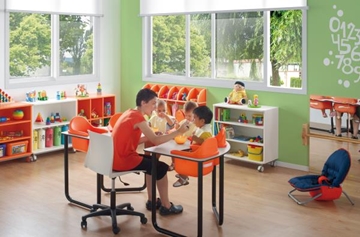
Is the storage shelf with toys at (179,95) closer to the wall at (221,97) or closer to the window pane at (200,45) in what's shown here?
the wall at (221,97)

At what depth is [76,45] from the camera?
26.6ft

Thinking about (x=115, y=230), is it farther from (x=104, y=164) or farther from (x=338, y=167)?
(x=338, y=167)

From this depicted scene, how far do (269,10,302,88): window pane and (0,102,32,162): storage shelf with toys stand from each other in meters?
3.20

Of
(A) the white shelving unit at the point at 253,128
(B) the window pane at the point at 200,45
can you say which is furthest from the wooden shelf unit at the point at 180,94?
(A) the white shelving unit at the point at 253,128

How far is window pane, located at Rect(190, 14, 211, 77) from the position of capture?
300 inches

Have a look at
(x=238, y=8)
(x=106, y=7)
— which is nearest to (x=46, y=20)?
(x=106, y=7)

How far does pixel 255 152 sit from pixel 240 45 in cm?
152

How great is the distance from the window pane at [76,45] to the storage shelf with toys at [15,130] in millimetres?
1171

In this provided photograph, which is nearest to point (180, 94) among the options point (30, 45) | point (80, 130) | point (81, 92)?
point (81, 92)

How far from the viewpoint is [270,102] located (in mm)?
6887

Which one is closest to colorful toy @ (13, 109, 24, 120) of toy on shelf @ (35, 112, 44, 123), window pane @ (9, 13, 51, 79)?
toy on shelf @ (35, 112, 44, 123)

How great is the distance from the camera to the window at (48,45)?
725 cm

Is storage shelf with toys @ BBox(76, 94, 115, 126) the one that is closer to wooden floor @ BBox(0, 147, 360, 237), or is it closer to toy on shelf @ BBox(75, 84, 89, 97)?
toy on shelf @ BBox(75, 84, 89, 97)

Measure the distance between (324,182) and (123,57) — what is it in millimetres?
4264
